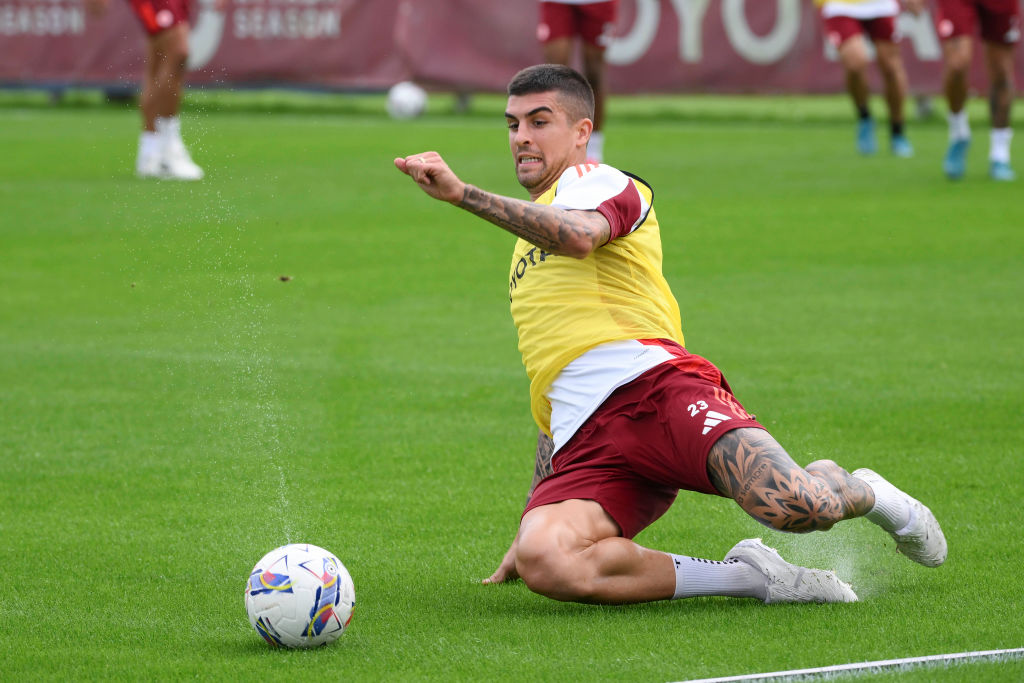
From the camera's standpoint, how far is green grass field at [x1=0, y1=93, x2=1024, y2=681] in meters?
3.83

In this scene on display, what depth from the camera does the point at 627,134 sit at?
17.2m

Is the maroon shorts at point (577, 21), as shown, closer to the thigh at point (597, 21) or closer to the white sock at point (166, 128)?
the thigh at point (597, 21)

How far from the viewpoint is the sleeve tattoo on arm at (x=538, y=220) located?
388 cm

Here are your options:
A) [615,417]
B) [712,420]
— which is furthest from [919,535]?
[615,417]

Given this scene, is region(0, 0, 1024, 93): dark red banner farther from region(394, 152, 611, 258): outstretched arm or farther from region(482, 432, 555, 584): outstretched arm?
region(394, 152, 611, 258): outstretched arm

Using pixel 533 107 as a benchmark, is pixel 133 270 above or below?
below

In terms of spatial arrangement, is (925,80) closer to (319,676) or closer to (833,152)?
(833,152)

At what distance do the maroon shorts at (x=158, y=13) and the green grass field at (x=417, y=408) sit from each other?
1308 mm

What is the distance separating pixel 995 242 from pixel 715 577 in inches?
256

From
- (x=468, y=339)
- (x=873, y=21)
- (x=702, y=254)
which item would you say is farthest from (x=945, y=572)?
(x=873, y=21)

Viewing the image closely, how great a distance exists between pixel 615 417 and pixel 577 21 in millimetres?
9222

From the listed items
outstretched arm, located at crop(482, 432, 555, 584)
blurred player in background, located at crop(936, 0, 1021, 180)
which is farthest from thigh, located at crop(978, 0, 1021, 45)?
outstretched arm, located at crop(482, 432, 555, 584)

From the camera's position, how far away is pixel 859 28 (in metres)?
14.2

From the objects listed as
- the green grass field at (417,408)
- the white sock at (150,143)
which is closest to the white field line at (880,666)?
the green grass field at (417,408)
